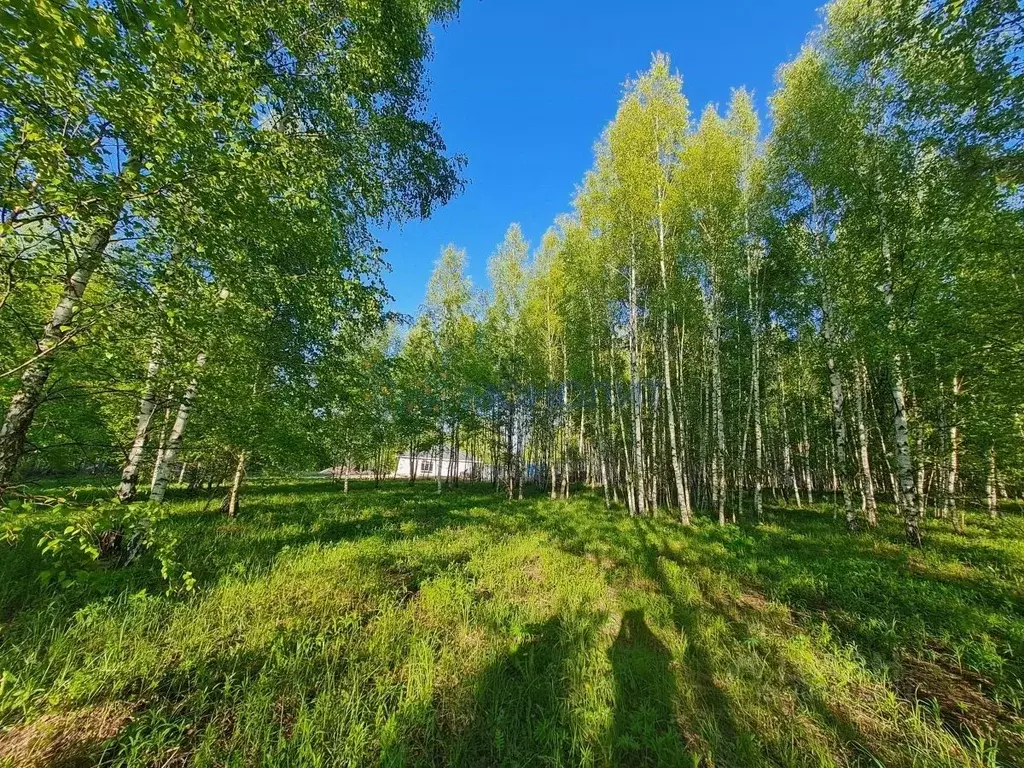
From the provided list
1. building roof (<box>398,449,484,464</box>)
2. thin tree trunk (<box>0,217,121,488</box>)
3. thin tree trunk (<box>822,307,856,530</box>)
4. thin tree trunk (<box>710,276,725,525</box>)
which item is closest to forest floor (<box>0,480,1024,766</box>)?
thin tree trunk (<box>0,217,121,488</box>)

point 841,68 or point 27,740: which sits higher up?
point 841,68

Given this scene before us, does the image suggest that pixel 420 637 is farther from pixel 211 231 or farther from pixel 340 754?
pixel 211 231

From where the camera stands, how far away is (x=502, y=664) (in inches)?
147

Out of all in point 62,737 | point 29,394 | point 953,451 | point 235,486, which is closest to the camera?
point 62,737

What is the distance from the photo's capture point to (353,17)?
6.04 m

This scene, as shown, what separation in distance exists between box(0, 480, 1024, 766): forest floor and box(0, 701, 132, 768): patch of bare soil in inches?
0.5

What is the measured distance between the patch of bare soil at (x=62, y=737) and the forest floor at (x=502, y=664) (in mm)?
12

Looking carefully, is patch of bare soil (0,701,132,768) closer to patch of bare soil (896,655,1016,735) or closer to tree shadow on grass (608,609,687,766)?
tree shadow on grass (608,609,687,766)

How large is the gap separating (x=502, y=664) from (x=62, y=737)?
3236 mm

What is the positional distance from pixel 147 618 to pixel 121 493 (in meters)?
2.90

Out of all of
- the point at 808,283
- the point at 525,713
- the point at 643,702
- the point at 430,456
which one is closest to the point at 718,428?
the point at 808,283

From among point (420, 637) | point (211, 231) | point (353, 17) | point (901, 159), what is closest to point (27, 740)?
point (420, 637)

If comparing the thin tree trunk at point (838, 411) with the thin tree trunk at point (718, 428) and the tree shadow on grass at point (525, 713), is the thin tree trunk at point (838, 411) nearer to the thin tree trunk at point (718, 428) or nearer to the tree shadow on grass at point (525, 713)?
the thin tree trunk at point (718, 428)

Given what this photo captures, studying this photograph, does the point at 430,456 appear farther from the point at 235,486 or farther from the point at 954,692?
the point at 954,692
